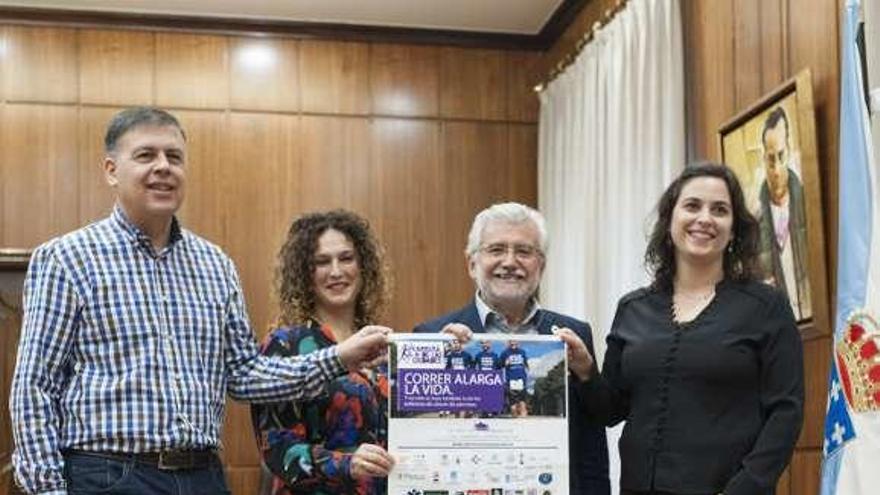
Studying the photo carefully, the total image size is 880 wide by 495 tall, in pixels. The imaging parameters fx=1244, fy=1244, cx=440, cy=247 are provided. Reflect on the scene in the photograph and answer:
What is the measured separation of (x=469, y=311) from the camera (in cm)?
325

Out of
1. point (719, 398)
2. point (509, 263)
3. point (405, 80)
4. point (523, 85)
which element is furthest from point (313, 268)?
point (523, 85)

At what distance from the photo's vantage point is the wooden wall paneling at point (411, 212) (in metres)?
7.59

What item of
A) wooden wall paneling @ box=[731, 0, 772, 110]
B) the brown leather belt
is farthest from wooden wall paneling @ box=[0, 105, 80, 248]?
the brown leather belt

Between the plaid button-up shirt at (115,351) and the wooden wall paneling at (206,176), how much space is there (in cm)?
451

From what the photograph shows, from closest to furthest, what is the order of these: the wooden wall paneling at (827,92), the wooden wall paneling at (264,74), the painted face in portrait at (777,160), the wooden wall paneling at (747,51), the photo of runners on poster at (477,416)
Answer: the photo of runners on poster at (477,416)
the wooden wall paneling at (827,92)
the painted face in portrait at (777,160)
the wooden wall paneling at (747,51)
the wooden wall paneling at (264,74)

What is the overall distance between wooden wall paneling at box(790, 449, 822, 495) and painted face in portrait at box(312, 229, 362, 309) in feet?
6.06

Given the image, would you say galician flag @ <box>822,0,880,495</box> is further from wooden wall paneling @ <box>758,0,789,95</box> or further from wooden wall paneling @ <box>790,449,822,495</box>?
wooden wall paneling @ <box>758,0,789,95</box>

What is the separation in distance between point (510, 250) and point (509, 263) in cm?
3

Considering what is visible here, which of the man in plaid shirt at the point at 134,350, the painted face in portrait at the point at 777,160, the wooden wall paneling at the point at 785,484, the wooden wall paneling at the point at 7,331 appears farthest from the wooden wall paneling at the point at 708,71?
the wooden wall paneling at the point at 7,331

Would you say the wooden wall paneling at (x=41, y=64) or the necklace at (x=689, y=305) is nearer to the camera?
the necklace at (x=689, y=305)

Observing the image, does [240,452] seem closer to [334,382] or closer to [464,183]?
[464,183]

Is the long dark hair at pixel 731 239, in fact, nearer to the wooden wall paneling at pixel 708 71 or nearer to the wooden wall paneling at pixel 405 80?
the wooden wall paneling at pixel 708 71

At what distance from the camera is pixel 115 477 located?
265 centimetres

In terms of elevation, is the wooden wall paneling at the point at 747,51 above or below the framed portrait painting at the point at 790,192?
above
